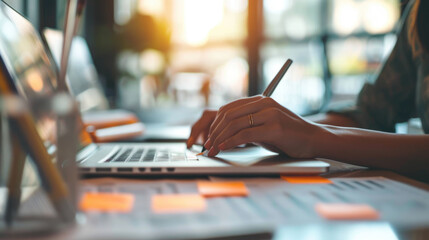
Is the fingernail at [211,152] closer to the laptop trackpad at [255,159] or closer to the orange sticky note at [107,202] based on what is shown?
the laptop trackpad at [255,159]

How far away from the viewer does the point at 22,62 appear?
53cm

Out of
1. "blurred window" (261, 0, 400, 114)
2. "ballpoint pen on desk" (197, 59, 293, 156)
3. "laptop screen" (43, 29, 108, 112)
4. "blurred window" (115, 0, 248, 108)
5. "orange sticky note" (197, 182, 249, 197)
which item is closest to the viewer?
"orange sticky note" (197, 182, 249, 197)

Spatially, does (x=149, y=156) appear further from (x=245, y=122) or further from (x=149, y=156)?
(x=245, y=122)

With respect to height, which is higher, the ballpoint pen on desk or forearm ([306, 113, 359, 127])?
the ballpoint pen on desk

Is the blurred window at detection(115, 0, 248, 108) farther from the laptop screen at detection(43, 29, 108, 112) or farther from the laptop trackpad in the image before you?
the laptop trackpad

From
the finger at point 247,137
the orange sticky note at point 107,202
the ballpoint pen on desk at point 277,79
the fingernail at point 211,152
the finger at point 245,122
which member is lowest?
the fingernail at point 211,152

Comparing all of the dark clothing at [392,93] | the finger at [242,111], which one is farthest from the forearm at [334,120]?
the finger at [242,111]

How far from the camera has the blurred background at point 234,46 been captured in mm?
3186

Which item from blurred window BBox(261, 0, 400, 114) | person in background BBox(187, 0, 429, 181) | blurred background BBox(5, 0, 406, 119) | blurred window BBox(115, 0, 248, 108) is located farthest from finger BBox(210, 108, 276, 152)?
blurred window BBox(115, 0, 248, 108)

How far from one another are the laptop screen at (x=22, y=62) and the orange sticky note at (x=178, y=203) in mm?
131

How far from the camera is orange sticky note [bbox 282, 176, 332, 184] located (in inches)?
19.4

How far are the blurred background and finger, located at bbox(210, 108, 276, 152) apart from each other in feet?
7.28

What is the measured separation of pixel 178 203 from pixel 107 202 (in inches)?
3.0

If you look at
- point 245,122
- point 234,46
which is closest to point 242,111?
point 245,122
